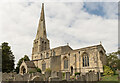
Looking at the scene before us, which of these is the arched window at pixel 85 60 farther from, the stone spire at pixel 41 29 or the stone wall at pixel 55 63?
the stone spire at pixel 41 29

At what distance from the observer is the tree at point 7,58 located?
3750 centimetres

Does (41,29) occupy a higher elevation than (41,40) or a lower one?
higher

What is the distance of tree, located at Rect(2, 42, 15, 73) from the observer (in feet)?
123

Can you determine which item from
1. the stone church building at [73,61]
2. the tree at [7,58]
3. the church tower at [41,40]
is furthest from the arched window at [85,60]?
→ the church tower at [41,40]

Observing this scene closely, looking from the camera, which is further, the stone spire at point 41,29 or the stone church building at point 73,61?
the stone spire at point 41,29

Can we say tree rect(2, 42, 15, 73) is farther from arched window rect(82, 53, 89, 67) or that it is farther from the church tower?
arched window rect(82, 53, 89, 67)

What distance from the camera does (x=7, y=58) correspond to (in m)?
38.7

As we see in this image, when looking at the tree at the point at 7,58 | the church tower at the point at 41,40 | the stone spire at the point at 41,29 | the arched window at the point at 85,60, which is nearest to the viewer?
the arched window at the point at 85,60

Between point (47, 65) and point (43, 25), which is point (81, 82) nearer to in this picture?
point (47, 65)

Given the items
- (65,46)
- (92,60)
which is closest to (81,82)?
(92,60)

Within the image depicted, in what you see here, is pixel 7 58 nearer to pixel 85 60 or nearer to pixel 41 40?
pixel 41 40

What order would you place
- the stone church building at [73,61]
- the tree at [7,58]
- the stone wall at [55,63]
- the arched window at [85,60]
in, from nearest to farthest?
the stone church building at [73,61] → the arched window at [85,60] → the stone wall at [55,63] → the tree at [7,58]

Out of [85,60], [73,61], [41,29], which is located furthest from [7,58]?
[41,29]

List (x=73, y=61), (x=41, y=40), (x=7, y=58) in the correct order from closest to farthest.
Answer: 1. (x=73, y=61)
2. (x=7, y=58)
3. (x=41, y=40)
